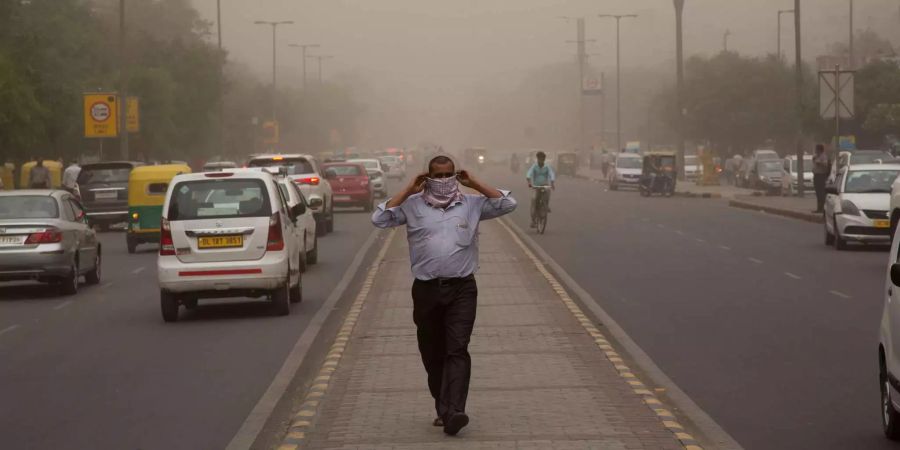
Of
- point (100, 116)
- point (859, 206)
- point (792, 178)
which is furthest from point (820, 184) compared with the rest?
point (100, 116)

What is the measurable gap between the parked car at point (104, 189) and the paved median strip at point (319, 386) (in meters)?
22.2

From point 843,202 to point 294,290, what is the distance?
13.3m

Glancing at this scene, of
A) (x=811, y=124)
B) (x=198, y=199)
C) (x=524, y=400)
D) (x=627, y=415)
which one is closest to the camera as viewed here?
(x=627, y=415)

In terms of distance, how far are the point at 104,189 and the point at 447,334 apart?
33907 mm

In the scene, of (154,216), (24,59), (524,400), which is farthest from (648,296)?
(24,59)

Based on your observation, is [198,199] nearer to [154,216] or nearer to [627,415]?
[627,415]

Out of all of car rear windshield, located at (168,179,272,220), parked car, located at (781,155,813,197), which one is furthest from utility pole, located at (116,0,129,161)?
car rear windshield, located at (168,179,272,220)

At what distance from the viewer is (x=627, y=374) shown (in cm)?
1349

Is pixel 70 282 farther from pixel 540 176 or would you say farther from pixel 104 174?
pixel 104 174

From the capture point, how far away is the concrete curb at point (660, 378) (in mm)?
10212

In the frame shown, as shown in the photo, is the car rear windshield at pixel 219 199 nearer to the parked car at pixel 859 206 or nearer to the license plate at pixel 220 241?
the license plate at pixel 220 241

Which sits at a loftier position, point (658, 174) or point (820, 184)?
point (820, 184)

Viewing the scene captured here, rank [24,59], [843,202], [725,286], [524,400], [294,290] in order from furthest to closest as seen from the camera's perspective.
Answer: [24,59] → [843,202] → [725,286] → [294,290] → [524,400]

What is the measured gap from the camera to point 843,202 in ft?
100.0
